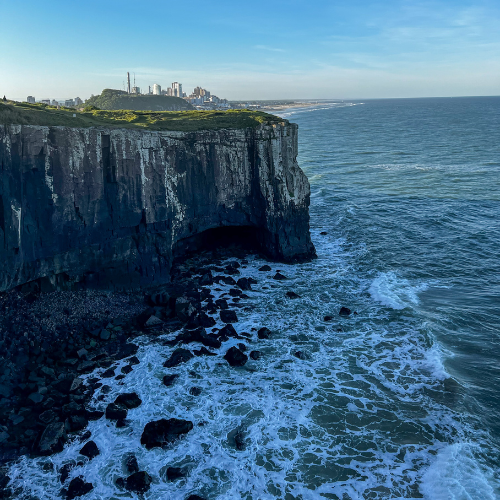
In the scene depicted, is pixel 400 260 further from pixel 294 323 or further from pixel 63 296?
pixel 63 296

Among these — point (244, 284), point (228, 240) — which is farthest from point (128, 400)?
point (228, 240)

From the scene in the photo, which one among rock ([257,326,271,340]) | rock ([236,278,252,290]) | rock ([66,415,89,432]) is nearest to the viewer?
rock ([66,415,89,432])

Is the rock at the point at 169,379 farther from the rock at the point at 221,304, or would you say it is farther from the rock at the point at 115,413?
the rock at the point at 221,304

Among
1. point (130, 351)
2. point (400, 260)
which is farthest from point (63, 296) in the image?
point (400, 260)

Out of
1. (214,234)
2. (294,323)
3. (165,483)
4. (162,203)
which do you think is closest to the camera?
(165,483)

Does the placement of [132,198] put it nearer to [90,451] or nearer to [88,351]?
[88,351]

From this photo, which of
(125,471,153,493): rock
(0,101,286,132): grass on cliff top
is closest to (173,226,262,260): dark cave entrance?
(0,101,286,132): grass on cliff top

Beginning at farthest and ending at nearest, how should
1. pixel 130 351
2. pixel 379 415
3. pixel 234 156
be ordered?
pixel 234 156 < pixel 130 351 < pixel 379 415

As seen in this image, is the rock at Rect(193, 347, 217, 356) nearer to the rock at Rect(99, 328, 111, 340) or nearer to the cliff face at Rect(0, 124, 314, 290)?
the rock at Rect(99, 328, 111, 340)
